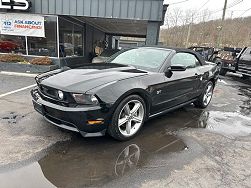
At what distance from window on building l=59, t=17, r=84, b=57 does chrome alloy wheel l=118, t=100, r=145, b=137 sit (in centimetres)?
909

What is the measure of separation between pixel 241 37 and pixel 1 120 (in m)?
46.5

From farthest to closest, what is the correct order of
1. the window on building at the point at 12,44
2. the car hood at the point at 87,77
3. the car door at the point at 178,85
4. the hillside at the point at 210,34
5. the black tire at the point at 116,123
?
the hillside at the point at 210,34 < the window on building at the point at 12,44 < the car door at the point at 178,85 < the black tire at the point at 116,123 < the car hood at the point at 87,77

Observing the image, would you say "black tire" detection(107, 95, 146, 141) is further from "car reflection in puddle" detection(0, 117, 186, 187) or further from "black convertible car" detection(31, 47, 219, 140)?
"car reflection in puddle" detection(0, 117, 186, 187)

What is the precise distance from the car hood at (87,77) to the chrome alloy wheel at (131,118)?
1.58ft

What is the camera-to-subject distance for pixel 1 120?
14.1 ft

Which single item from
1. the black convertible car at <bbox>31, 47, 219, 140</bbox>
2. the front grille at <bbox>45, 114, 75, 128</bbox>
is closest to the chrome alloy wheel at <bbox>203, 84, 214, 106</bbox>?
the black convertible car at <bbox>31, 47, 219, 140</bbox>

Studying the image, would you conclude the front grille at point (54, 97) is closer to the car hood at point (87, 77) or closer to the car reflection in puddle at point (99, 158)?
the car hood at point (87, 77)

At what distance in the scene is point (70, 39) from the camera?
1336 centimetres

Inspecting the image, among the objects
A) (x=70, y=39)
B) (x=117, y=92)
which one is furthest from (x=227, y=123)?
(x=70, y=39)

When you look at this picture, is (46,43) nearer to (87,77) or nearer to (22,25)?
(22,25)

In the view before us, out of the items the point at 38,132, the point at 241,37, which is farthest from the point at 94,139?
the point at 241,37

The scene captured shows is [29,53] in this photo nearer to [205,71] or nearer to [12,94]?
[12,94]

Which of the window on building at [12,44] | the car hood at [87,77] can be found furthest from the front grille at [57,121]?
the window on building at [12,44]

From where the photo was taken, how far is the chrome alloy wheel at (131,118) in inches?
144
